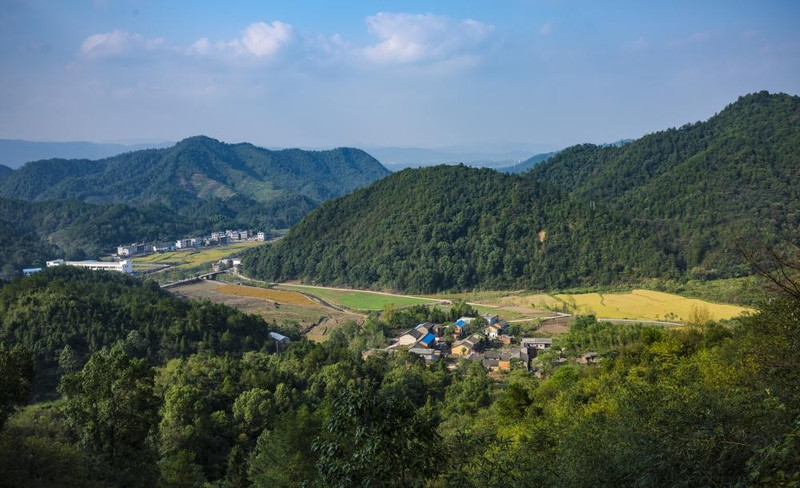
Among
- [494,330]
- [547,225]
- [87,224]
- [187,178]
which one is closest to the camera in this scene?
[494,330]

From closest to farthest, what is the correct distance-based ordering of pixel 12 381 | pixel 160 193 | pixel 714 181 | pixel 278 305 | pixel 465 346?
pixel 12 381 → pixel 465 346 → pixel 278 305 → pixel 714 181 → pixel 160 193

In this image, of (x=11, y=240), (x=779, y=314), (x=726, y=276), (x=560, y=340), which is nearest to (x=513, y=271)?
(x=726, y=276)

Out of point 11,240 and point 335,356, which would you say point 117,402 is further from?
point 11,240

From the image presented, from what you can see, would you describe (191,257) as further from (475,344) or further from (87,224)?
(475,344)

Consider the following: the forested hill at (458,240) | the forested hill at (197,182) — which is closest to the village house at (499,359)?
the forested hill at (458,240)

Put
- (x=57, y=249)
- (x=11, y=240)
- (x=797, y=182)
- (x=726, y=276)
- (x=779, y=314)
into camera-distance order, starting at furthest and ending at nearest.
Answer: (x=57, y=249)
(x=11, y=240)
(x=797, y=182)
(x=726, y=276)
(x=779, y=314)

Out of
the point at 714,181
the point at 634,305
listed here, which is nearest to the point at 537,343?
the point at 634,305

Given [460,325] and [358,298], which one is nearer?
[460,325]
